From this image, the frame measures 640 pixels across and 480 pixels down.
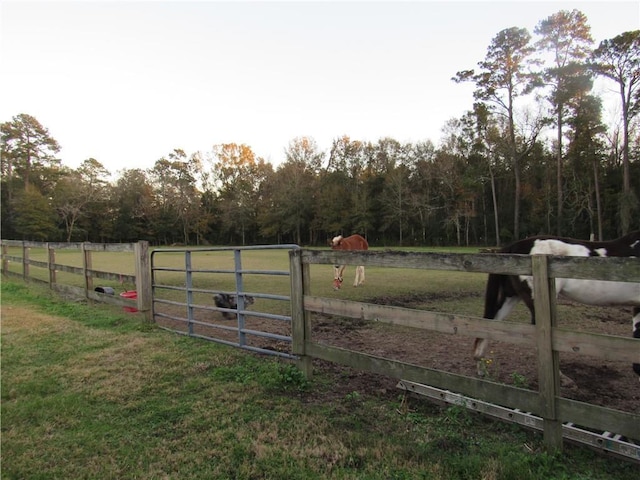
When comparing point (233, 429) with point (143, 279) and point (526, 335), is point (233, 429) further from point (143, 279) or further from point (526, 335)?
point (143, 279)

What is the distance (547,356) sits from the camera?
247cm

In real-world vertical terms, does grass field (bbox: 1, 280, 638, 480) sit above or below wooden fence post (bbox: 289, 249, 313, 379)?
below

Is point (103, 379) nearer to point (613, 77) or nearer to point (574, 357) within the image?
point (574, 357)

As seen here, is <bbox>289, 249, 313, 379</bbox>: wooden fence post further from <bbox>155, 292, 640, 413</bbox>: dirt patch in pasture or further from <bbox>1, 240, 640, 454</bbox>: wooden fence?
<bbox>155, 292, 640, 413</bbox>: dirt patch in pasture

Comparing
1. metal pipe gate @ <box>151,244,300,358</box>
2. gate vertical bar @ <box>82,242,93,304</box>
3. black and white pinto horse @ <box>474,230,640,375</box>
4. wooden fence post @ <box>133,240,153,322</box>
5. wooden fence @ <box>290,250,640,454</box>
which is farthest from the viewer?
gate vertical bar @ <box>82,242,93,304</box>

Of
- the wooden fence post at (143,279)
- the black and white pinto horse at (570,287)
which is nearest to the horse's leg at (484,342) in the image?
the black and white pinto horse at (570,287)

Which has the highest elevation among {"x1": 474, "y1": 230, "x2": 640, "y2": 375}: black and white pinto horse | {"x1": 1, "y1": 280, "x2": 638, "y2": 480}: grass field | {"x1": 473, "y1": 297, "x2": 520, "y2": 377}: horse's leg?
{"x1": 474, "y1": 230, "x2": 640, "y2": 375}: black and white pinto horse

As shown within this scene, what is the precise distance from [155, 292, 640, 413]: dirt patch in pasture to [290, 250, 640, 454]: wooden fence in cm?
85

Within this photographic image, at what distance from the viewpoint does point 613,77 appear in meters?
32.2

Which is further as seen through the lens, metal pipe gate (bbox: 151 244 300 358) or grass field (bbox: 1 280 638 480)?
metal pipe gate (bbox: 151 244 300 358)

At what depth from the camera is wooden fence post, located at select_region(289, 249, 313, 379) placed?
3.92 metres

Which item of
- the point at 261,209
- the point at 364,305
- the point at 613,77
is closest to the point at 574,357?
the point at 364,305

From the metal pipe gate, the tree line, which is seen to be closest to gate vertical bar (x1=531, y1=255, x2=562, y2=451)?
the metal pipe gate

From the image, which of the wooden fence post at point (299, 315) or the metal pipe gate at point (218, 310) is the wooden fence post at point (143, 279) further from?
the wooden fence post at point (299, 315)
